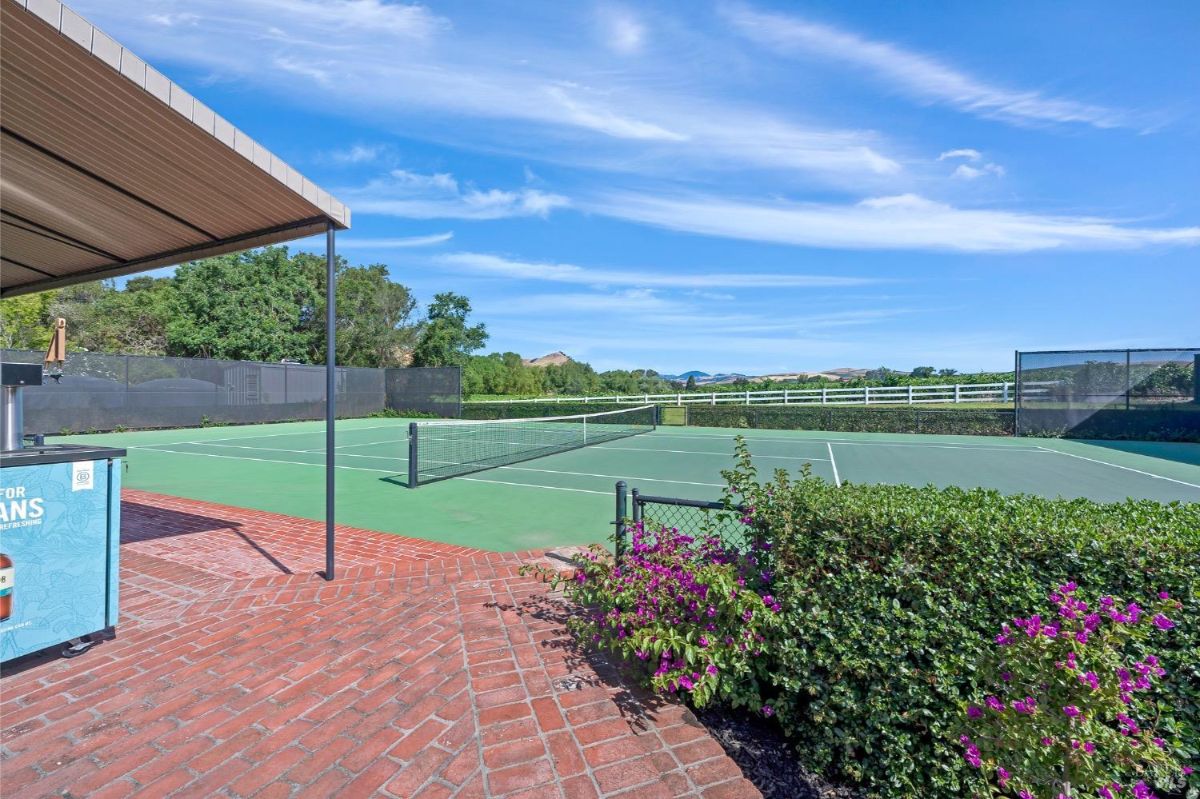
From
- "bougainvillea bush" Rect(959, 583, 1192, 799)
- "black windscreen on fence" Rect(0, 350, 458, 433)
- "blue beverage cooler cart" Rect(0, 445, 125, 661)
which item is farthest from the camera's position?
"black windscreen on fence" Rect(0, 350, 458, 433)

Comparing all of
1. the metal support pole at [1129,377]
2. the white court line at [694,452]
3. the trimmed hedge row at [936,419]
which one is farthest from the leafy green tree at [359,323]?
the metal support pole at [1129,377]

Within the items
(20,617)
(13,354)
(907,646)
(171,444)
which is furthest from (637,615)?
(13,354)

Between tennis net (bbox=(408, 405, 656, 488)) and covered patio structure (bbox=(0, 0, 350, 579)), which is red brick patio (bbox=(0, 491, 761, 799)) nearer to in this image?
covered patio structure (bbox=(0, 0, 350, 579))

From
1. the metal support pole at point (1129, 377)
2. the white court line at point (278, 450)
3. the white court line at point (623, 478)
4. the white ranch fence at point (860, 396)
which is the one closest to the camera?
the white court line at point (623, 478)

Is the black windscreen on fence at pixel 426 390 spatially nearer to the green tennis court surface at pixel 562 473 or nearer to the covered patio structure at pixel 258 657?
the green tennis court surface at pixel 562 473

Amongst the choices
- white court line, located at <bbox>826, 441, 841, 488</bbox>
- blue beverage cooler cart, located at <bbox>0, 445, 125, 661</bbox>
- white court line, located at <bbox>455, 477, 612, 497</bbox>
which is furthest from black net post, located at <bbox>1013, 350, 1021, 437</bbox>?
blue beverage cooler cart, located at <bbox>0, 445, 125, 661</bbox>

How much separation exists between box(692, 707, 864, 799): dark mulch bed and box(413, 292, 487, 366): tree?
38450 millimetres

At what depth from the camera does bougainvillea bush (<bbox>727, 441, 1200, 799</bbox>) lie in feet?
6.79

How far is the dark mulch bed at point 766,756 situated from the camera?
2189 millimetres

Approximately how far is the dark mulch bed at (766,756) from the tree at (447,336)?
38450 millimetres

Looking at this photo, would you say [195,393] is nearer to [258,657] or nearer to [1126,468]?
[258,657]

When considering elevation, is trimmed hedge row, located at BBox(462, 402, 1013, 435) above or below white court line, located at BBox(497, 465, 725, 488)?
above

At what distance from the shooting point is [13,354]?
14.3 metres

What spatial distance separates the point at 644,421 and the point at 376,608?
64.3 ft
